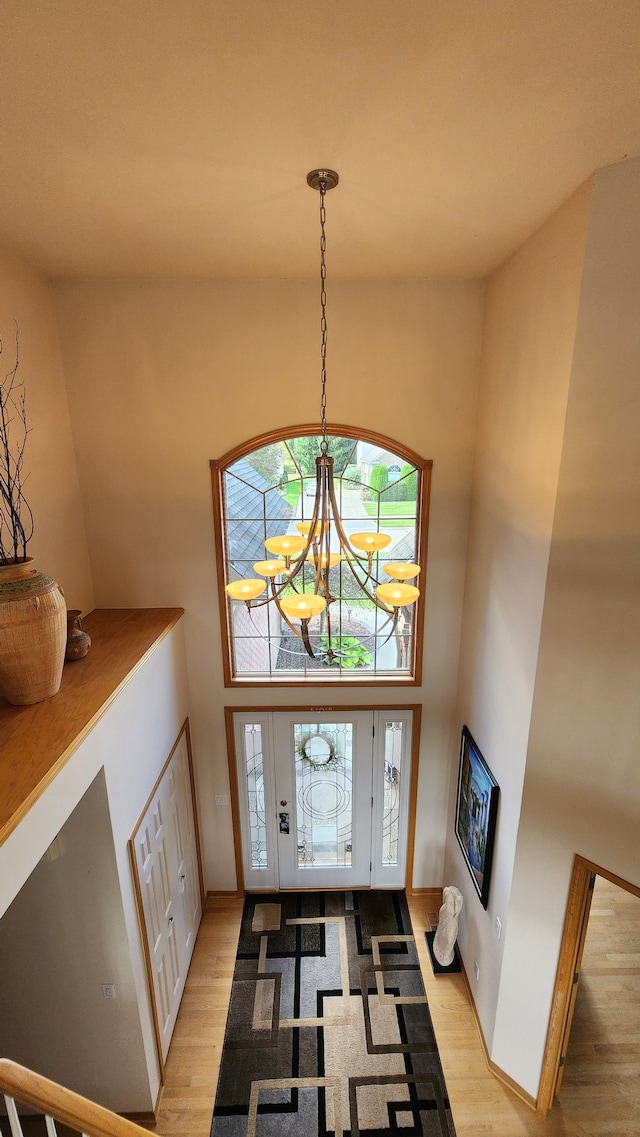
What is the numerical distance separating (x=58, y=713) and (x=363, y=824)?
3103 mm

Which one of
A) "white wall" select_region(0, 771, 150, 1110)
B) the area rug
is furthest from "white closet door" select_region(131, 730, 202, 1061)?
the area rug

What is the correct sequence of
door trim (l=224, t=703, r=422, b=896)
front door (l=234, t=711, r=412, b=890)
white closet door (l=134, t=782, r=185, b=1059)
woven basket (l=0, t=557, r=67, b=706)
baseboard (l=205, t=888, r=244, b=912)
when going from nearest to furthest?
woven basket (l=0, t=557, r=67, b=706) → white closet door (l=134, t=782, r=185, b=1059) → door trim (l=224, t=703, r=422, b=896) → front door (l=234, t=711, r=412, b=890) → baseboard (l=205, t=888, r=244, b=912)

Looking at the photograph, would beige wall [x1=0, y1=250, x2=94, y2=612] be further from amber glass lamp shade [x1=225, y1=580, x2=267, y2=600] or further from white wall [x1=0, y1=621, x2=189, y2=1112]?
amber glass lamp shade [x1=225, y1=580, x2=267, y2=600]

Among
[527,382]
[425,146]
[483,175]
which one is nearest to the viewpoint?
[425,146]

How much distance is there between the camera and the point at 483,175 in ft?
7.37

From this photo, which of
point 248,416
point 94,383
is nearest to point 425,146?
point 248,416

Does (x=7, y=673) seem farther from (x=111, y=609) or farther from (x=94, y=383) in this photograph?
(x=94, y=383)

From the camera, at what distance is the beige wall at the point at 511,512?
2.53 metres

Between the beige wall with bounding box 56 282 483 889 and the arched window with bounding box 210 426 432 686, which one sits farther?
the arched window with bounding box 210 426 432 686

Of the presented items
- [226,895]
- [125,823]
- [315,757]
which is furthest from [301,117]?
[226,895]

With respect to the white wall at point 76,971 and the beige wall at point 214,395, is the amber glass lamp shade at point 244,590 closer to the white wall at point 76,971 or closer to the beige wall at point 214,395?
the white wall at point 76,971

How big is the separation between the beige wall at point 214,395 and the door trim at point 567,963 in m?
1.80

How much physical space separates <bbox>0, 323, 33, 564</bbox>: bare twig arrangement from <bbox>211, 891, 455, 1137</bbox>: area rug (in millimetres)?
3602

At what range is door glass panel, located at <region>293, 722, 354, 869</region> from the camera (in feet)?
14.7
